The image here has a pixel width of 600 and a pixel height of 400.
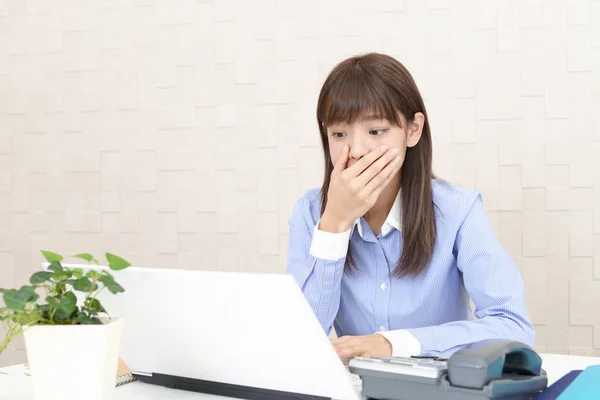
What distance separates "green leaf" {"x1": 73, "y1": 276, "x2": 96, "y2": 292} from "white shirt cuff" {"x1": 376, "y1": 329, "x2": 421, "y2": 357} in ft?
1.86

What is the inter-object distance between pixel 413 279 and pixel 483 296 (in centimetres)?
18

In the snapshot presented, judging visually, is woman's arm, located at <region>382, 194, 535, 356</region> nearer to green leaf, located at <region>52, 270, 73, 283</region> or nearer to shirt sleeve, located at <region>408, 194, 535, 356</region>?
shirt sleeve, located at <region>408, 194, 535, 356</region>

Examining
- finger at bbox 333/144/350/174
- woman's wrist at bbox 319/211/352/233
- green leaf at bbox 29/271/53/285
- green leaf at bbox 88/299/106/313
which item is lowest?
green leaf at bbox 88/299/106/313

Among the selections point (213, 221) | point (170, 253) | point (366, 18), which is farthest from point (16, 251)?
point (366, 18)

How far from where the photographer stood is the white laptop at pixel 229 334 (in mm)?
1007

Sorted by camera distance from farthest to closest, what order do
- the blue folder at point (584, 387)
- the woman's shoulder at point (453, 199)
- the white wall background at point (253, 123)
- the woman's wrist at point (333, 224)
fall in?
the white wall background at point (253, 123) < the woman's shoulder at point (453, 199) < the woman's wrist at point (333, 224) < the blue folder at point (584, 387)

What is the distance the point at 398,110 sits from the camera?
164cm

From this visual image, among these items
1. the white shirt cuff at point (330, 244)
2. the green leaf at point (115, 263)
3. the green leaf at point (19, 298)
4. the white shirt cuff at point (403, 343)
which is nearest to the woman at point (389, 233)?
the white shirt cuff at point (330, 244)

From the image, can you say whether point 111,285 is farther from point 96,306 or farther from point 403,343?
point 403,343

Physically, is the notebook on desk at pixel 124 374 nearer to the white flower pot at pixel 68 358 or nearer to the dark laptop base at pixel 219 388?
the dark laptop base at pixel 219 388

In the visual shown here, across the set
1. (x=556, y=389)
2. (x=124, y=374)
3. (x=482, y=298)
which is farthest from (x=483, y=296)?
(x=124, y=374)

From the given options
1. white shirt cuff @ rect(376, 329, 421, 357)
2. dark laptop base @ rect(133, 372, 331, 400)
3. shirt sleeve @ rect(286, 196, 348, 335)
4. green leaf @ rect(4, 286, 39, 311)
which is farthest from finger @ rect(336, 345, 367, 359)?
green leaf @ rect(4, 286, 39, 311)

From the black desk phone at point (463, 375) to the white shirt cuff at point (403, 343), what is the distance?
255 millimetres

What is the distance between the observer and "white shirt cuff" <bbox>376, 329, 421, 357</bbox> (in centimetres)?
133
